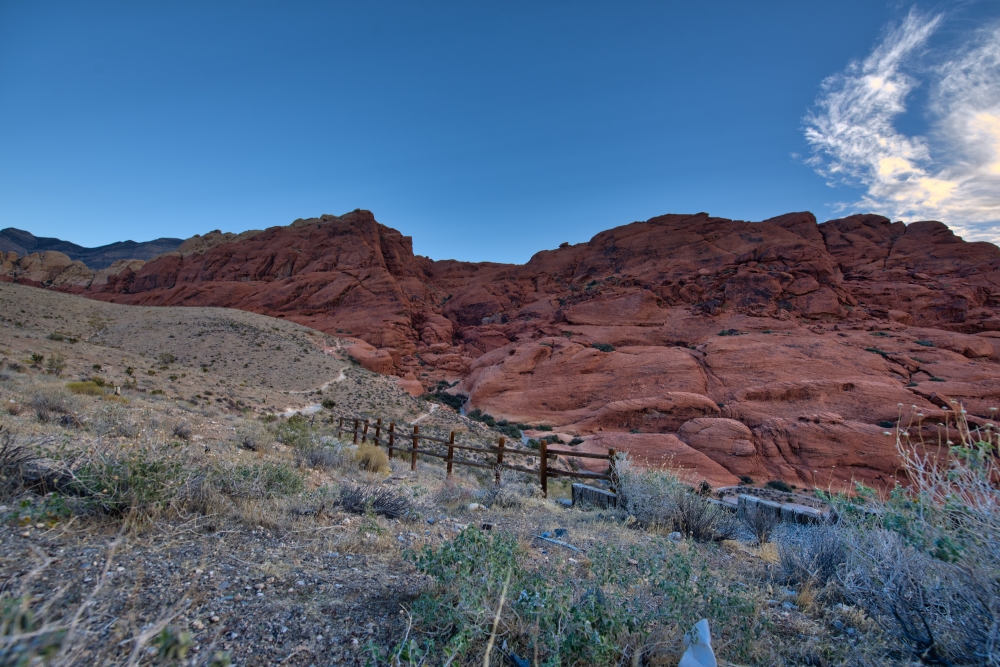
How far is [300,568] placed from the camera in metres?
3.28

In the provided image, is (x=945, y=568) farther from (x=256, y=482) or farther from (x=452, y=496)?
(x=452, y=496)

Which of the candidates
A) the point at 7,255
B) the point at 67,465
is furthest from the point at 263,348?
the point at 7,255

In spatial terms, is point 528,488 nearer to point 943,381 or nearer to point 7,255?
point 943,381

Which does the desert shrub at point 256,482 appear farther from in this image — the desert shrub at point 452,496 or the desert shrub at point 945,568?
the desert shrub at point 945,568

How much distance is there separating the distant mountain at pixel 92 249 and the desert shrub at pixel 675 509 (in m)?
144

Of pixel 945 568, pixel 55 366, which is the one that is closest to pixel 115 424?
pixel 945 568

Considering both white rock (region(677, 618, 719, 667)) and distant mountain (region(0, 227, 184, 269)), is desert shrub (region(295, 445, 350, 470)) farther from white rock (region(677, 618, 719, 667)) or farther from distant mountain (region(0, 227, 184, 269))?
distant mountain (region(0, 227, 184, 269))

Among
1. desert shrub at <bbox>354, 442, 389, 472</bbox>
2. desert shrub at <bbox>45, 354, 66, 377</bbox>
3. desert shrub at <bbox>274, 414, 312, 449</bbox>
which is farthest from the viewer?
desert shrub at <bbox>45, 354, 66, 377</bbox>

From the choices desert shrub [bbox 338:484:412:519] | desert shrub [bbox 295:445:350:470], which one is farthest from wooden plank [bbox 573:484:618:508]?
desert shrub [bbox 295:445:350:470]

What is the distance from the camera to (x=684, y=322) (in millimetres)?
36375

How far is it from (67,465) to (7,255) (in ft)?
363

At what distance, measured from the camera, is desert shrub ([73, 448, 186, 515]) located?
11.3ft

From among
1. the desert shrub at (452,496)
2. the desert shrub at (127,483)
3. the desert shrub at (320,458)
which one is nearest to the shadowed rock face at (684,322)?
the desert shrub at (452,496)

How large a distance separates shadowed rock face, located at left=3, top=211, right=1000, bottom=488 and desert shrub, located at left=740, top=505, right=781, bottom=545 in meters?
1.12
